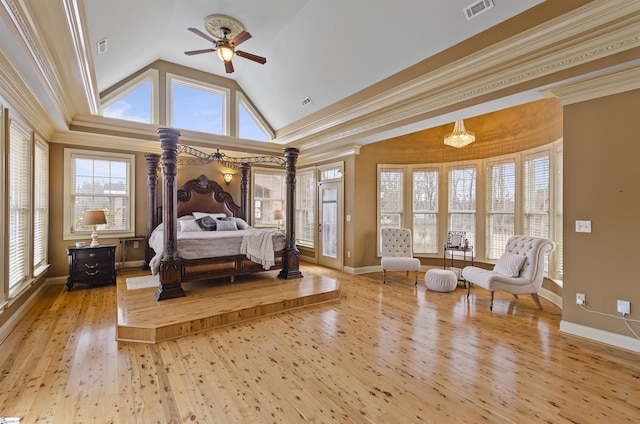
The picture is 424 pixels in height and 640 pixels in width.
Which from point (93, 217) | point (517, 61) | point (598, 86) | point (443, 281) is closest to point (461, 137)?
point (517, 61)

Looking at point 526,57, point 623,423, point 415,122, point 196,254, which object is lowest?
point 623,423

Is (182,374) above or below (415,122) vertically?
below

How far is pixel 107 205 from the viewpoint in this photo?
19.0 feet

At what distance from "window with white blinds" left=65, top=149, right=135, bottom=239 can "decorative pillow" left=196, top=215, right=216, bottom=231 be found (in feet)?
4.42

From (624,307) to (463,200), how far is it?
3.35 meters

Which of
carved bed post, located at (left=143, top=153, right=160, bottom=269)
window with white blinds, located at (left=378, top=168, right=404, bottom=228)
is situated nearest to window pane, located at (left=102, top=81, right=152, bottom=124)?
carved bed post, located at (left=143, top=153, right=160, bottom=269)

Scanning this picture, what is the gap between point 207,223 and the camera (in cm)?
611

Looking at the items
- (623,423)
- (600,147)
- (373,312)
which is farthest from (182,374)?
(600,147)

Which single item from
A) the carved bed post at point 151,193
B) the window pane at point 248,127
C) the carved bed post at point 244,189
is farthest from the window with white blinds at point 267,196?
the carved bed post at point 151,193

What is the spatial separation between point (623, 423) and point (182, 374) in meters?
3.14

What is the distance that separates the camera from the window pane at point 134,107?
219 inches

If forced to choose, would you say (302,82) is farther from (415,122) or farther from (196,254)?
(196,254)

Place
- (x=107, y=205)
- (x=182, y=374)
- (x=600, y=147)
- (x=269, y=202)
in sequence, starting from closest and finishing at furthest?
(x=182, y=374)
(x=600, y=147)
(x=107, y=205)
(x=269, y=202)

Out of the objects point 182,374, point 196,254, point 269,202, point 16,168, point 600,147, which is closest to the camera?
point 182,374
